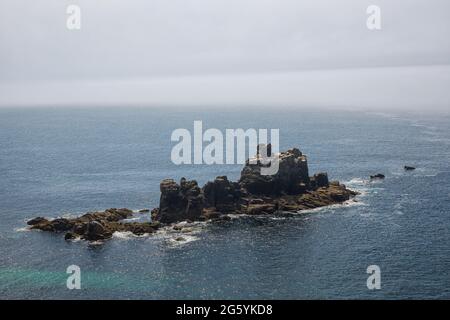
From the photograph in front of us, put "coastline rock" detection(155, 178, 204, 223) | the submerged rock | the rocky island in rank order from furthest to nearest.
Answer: "coastline rock" detection(155, 178, 204, 223)
the rocky island
the submerged rock

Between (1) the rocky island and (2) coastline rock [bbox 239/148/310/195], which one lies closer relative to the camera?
(1) the rocky island

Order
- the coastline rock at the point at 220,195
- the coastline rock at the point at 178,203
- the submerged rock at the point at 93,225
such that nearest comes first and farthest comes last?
1. the submerged rock at the point at 93,225
2. the coastline rock at the point at 178,203
3. the coastline rock at the point at 220,195

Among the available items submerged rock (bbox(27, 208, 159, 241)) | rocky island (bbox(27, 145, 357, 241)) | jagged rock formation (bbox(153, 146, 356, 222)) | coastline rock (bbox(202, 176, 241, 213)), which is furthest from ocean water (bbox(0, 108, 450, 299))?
coastline rock (bbox(202, 176, 241, 213))

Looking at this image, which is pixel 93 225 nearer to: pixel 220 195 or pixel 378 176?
pixel 220 195

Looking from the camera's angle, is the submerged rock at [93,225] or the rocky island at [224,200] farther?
the rocky island at [224,200]

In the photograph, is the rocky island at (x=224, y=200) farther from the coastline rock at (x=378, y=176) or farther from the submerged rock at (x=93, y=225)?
the coastline rock at (x=378, y=176)

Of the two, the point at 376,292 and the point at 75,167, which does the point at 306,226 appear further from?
the point at 75,167

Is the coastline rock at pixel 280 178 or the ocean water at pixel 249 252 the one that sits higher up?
the coastline rock at pixel 280 178

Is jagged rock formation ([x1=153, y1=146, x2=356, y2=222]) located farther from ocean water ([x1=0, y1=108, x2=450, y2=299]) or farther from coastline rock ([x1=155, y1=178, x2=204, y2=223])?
ocean water ([x1=0, y1=108, x2=450, y2=299])

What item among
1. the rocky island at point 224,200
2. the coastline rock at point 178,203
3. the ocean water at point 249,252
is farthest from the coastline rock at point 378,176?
the coastline rock at point 178,203
